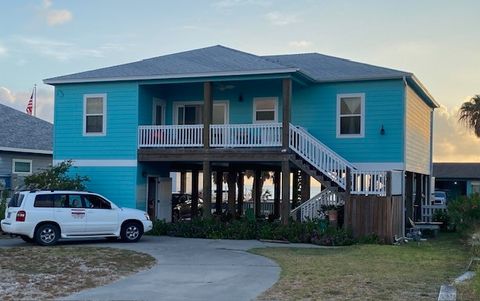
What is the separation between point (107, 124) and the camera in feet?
84.9

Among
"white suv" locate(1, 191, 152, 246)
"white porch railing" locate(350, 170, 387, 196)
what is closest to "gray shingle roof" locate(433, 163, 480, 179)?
"white porch railing" locate(350, 170, 387, 196)

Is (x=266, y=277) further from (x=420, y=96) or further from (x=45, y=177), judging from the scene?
(x=420, y=96)

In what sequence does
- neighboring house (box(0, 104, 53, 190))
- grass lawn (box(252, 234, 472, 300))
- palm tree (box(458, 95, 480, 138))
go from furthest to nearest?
palm tree (box(458, 95, 480, 138)) → neighboring house (box(0, 104, 53, 190)) → grass lawn (box(252, 234, 472, 300))

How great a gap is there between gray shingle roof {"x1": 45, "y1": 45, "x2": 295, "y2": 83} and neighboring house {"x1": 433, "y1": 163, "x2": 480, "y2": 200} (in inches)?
1126

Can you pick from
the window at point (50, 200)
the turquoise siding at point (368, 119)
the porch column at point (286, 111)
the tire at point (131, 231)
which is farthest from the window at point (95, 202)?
the turquoise siding at point (368, 119)

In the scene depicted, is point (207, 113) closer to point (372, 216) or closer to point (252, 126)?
point (252, 126)

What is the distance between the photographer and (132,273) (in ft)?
45.5

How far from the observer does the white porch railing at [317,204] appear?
2306 cm

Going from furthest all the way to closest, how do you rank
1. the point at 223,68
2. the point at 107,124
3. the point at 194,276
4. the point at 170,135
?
the point at 107,124 < the point at 170,135 < the point at 223,68 < the point at 194,276

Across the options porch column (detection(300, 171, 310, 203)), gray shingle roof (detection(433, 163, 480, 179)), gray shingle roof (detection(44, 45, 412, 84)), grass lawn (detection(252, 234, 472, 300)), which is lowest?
grass lawn (detection(252, 234, 472, 300))

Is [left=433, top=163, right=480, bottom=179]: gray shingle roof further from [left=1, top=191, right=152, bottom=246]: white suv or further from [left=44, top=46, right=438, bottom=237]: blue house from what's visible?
[left=1, top=191, right=152, bottom=246]: white suv

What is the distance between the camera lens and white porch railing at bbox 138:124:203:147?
2456 centimetres

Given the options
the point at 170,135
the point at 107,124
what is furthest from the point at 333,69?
the point at 107,124

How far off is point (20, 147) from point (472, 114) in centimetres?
2708
